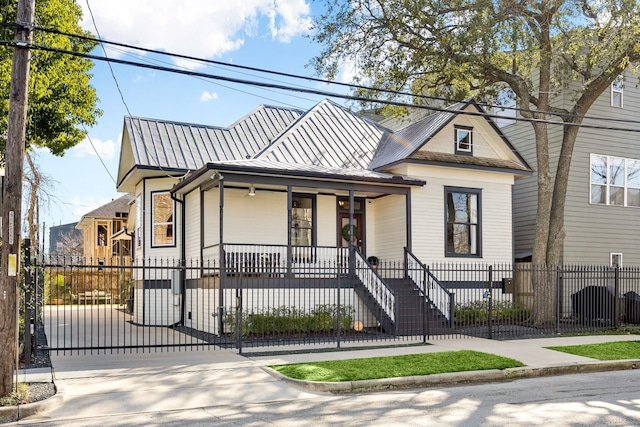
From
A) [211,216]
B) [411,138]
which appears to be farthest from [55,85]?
[411,138]

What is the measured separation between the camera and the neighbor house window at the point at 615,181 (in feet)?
79.5

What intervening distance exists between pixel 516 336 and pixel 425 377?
689 cm

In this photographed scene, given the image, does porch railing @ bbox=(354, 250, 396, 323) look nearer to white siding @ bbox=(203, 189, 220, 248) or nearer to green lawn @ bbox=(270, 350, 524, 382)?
green lawn @ bbox=(270, 350, 524, 382)

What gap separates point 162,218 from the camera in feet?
71.3

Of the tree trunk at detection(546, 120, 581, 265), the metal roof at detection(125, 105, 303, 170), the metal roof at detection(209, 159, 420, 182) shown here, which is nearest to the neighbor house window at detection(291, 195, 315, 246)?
the metal roof at detection(209, 159, 420, 182)

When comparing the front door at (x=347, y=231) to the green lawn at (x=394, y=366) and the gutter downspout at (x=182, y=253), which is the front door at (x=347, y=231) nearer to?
the gutter downspout at (x=182, y=253)

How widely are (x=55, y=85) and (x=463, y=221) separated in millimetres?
13296

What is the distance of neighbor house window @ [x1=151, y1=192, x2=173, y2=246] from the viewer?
21.6 m

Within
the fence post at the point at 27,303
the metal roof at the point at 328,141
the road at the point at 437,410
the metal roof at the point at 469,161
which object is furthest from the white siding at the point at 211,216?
the road at the point at 437,410

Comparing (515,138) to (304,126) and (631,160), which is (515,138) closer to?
(631,160)

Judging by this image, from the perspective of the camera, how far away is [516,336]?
55.6 feet

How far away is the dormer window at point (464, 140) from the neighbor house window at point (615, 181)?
565 centimetres

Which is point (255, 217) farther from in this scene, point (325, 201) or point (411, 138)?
point (411, 138)

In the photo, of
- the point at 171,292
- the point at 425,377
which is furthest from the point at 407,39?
the point at 425,377
